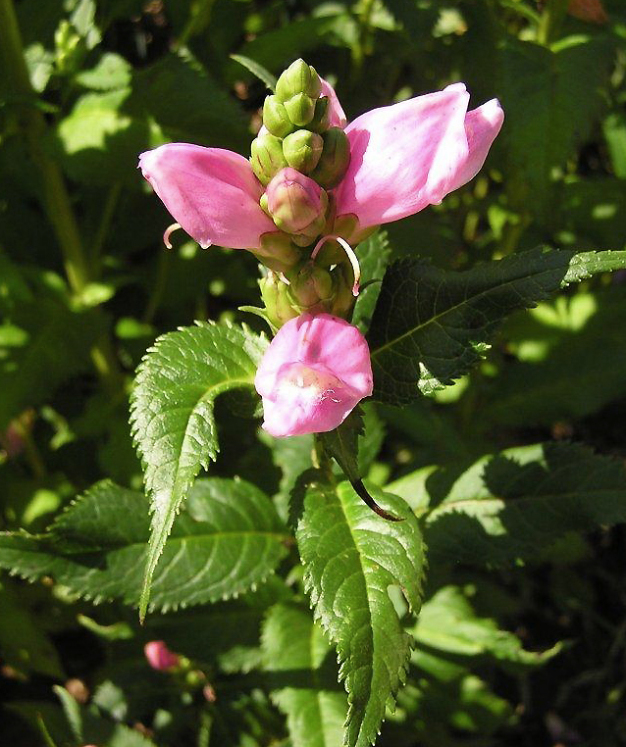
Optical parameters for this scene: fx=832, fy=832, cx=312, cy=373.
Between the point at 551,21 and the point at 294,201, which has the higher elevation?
the point at 294,201

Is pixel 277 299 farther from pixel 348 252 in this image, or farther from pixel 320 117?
pixel 320 117

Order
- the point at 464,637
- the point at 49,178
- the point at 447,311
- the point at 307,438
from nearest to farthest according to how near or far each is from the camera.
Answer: the point at 447,311
the point at 307,438
the point at 464,637
the point at 49,178

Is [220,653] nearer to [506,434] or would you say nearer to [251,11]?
[506,434]

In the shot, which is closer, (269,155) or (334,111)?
(269,155)

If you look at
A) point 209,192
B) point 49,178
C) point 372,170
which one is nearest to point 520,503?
point 372,170

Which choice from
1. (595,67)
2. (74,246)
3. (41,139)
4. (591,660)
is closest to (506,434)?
(591,660)

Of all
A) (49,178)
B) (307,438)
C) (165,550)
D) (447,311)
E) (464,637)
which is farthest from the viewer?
(49,178)

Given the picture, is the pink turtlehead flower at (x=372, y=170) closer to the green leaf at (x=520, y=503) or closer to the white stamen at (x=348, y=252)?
the white stamen at (x=348, y=252)

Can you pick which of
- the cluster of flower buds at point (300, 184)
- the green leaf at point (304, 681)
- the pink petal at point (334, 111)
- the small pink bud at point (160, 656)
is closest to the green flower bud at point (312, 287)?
the cluster of flower buds at point (300, 184)
